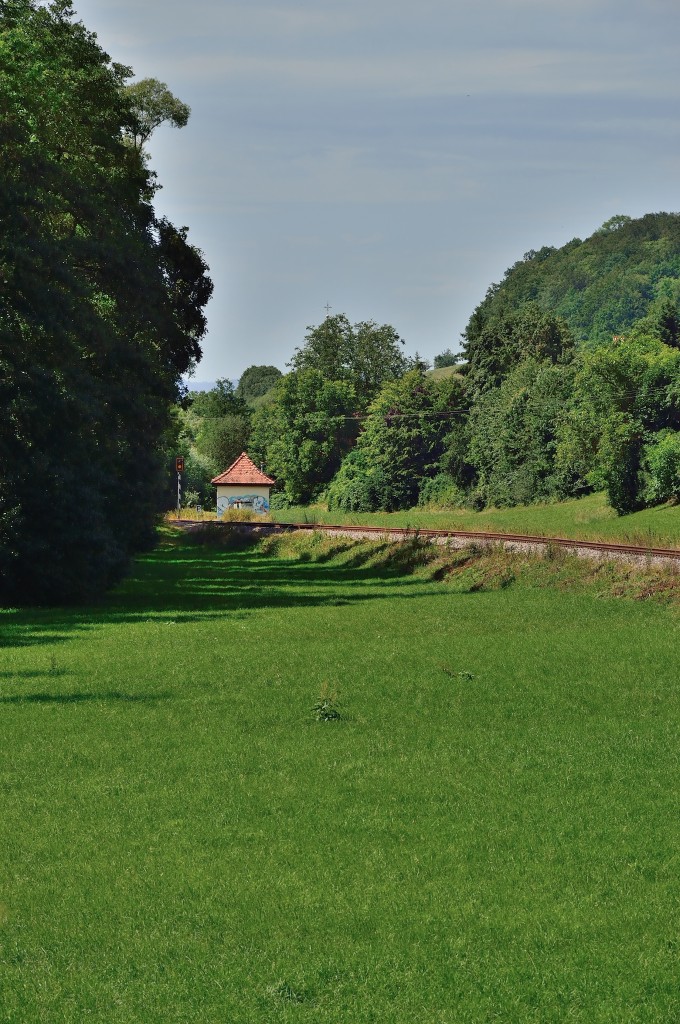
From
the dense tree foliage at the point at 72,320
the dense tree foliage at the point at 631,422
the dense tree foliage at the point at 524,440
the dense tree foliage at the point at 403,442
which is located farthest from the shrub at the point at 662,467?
the dense tree foliage at the point at 72,320

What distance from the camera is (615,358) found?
8200cm

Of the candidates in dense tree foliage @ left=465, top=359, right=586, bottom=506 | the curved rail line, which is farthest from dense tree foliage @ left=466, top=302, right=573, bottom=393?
the curved rail line

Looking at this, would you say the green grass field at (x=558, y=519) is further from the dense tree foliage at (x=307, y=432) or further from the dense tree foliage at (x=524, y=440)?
the dense tree foliage at (x=307, y=432)

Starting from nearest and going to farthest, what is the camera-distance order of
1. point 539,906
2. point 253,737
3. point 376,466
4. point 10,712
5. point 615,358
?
point 539,906, point 253,737, point 10,712, point 615,358, point 376,466

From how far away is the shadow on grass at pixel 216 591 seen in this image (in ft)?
113

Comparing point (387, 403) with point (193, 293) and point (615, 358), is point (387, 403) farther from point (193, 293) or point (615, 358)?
point (193, 293)

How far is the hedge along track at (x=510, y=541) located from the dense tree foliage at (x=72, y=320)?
Answer: 11774 mm

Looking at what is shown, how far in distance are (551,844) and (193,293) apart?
4930cm

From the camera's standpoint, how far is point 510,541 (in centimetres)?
4719

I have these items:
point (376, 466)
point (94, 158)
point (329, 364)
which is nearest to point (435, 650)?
point (94, 158)

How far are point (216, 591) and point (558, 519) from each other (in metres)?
40.7

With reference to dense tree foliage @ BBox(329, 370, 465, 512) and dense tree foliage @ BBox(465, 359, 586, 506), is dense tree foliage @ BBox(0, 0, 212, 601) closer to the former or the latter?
dense tree foliage @ BBox(465, 359, 586, 506)

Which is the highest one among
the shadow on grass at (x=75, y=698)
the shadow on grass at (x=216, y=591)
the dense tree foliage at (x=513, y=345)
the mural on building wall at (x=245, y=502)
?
the dense tree foliage at (x=513, y=345)

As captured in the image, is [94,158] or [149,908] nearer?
[149,908]
